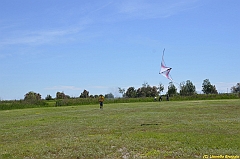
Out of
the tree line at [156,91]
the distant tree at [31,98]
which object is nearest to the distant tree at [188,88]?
the tree line at [156,91]

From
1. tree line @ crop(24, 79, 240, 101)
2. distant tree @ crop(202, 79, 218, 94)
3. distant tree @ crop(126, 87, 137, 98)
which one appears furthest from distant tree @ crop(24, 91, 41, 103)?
distant tree @ crop(202, 79, 218, 94)

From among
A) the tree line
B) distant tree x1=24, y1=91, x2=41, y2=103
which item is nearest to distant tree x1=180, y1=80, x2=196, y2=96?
the tree line

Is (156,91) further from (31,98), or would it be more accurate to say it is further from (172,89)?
(31,98)

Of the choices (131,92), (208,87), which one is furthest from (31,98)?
(208,87)

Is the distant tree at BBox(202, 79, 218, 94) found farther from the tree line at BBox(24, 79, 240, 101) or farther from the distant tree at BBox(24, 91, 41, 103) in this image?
the distant tree at BBox(24, 91, 41, 103)

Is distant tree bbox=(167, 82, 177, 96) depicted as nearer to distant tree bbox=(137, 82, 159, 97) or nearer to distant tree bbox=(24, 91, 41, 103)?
distant tree bbox=(137, 82, 159, 97)

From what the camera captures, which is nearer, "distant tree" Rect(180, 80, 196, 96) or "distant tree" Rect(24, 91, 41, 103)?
"distant tree" Rect(24, 91, 41, 103)

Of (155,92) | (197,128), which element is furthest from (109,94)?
(197,128)

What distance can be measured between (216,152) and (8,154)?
24.1ft

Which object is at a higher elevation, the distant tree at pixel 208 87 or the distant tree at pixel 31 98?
the distant tree at pixel 208 87

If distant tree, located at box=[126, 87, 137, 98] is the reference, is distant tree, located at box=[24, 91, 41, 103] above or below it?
below

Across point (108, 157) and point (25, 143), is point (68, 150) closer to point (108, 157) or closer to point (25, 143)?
point (108, 157)

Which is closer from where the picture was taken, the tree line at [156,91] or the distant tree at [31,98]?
the distant tree at [31,98]

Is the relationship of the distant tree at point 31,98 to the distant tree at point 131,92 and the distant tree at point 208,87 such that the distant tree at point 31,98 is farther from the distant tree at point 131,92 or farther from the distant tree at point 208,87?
the distant tree at point 208,87
